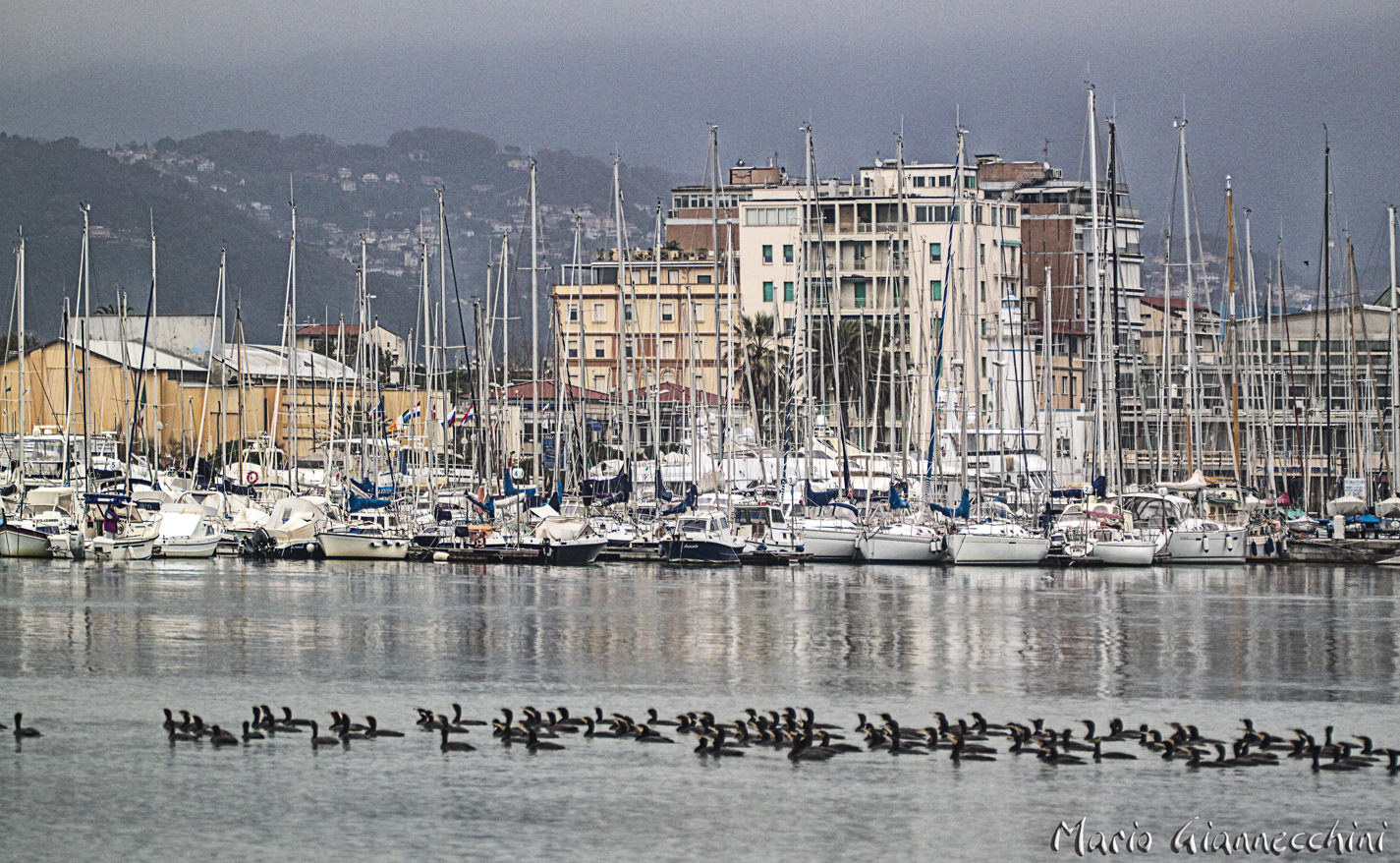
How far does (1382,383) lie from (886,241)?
41.2 meters

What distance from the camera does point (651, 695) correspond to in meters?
41.8

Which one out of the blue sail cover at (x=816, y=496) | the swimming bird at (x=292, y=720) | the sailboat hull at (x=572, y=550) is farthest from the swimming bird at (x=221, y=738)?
the blue sail cover at (x=816, y=496)

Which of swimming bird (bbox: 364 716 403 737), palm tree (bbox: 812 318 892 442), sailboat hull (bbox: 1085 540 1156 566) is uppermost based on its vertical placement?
palm tree (bbox: 812 318 892 442)

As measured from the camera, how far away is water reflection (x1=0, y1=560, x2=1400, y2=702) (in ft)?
149

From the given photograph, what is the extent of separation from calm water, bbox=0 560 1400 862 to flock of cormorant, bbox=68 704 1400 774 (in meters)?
0.55

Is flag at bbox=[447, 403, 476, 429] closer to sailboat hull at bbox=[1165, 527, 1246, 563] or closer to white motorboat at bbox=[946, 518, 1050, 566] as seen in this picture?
white motorboat at bbox=[946, 518, 1050, 566]

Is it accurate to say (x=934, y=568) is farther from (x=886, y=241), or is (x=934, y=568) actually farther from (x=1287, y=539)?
(x=886, y=241)

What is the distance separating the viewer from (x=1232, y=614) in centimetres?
6116

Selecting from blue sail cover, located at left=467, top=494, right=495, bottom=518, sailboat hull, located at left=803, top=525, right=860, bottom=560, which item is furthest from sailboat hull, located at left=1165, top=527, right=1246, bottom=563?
blue sail cover, located at left=467, top=494, right=495, bottom=518

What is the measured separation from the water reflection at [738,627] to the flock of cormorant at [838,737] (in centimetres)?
714

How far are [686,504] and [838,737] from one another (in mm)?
49343

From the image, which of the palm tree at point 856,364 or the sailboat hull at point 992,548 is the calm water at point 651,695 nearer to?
the sailboat hull at point 992,548

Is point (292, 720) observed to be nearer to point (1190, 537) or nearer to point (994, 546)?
point (994, 546)

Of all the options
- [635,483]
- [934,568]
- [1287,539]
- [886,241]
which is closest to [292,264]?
[635,483]
